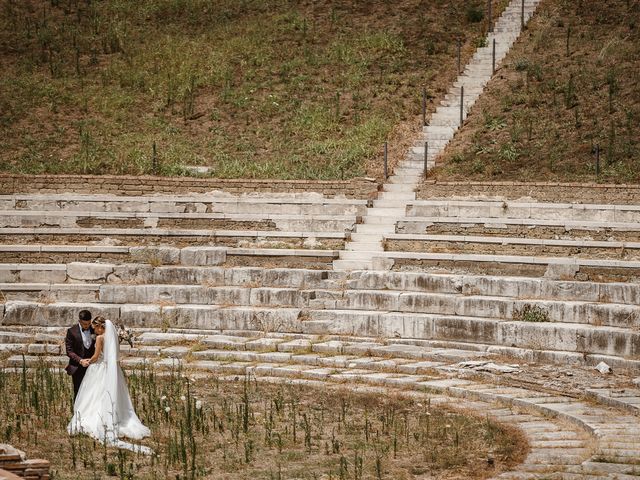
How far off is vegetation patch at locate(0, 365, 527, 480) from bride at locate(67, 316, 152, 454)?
174 millimetres

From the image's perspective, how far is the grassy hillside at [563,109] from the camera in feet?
77.7

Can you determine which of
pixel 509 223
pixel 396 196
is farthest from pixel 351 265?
pixel 396 196

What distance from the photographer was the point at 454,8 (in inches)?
1362

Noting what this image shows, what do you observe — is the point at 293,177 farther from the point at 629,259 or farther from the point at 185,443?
the point at 185,443

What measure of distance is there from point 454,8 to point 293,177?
41.3 feet

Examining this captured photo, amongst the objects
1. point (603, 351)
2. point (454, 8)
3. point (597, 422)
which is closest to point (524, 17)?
point (454, 8)

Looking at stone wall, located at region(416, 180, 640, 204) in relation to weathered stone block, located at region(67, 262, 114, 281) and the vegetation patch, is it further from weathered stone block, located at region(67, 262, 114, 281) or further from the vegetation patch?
the vegetation patch

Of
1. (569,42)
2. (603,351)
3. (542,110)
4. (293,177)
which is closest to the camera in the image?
(603,351)

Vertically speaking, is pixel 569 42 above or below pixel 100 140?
above

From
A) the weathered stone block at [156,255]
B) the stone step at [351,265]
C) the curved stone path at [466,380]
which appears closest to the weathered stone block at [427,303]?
the curved stone path at [466,380]

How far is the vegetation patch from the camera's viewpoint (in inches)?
461

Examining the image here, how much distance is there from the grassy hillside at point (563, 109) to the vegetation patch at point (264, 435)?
10.0m

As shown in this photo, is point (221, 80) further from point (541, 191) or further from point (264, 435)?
point (264, 435)

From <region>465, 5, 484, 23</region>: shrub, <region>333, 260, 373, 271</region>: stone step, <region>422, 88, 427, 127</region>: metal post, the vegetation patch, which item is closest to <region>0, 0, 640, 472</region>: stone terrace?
<region>333, 260, 373, 271</region>: stone step
